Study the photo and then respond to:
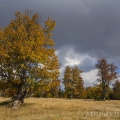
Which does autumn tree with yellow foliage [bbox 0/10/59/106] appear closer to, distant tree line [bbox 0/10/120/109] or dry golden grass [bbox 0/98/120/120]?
distant tree line [bbox 0/10/120/109]

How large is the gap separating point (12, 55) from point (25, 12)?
5.57 m

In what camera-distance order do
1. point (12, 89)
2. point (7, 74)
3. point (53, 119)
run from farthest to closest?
point (12, 89)
point (7, 74)
point (53, 119)

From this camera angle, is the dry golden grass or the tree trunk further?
the tree trunk

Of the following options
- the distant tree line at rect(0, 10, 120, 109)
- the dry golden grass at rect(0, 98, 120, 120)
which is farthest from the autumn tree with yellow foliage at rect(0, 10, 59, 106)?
the dry golden grass at rect(0, 98, 120, 120)

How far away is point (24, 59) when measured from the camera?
50.5 ft

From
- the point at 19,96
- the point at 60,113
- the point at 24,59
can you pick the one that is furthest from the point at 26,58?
the point at 60,113

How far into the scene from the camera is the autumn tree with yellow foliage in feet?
50.5

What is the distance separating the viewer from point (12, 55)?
52.4 ft

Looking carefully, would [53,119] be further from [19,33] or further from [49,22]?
[49,22]

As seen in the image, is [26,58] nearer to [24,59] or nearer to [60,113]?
[24,59]

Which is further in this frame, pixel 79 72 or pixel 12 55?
pixel 79 72

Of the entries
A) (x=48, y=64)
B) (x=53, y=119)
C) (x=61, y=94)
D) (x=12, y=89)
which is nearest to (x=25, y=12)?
(x=48, y=64)

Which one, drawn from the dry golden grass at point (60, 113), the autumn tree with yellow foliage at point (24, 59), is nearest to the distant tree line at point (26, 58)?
the autumn tree with yellow foliage at point (24, 59)

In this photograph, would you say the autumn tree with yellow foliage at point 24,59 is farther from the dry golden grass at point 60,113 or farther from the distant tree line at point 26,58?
the dry golden grass at point 60,113
